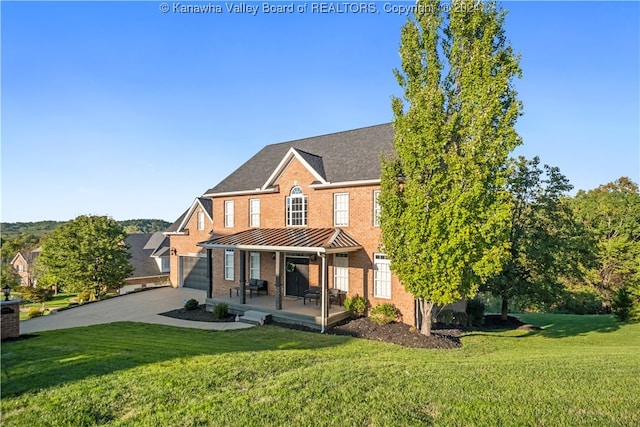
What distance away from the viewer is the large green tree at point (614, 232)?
28.4 meters

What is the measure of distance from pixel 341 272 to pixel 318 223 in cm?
285

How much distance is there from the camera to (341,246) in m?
14.3

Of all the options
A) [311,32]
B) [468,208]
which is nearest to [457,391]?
[468,208]

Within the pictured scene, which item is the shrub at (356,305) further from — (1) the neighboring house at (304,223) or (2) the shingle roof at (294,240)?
(2) the shingle roof at (294,240)

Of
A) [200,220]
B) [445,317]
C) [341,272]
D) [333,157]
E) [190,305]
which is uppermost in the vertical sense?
[333,157]

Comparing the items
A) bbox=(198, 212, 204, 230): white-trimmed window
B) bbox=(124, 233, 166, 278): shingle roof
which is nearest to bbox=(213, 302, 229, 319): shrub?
bbox=(198, 212, 204, 230): white-trimmed window

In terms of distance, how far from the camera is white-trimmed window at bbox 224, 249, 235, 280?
20.4 m

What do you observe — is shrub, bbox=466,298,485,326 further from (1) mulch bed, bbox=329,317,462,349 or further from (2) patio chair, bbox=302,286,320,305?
(2) patio chair, bbox=302,286,320,305

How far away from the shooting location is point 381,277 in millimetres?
15062

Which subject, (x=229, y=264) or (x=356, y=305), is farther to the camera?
(x=229, y=264)

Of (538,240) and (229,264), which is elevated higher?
(538,240)

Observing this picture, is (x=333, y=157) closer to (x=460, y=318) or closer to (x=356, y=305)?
(x=356, y=305)

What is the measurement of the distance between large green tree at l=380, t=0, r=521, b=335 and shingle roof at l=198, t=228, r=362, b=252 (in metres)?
2.91

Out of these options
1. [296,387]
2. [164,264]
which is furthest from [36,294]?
[296,387]
